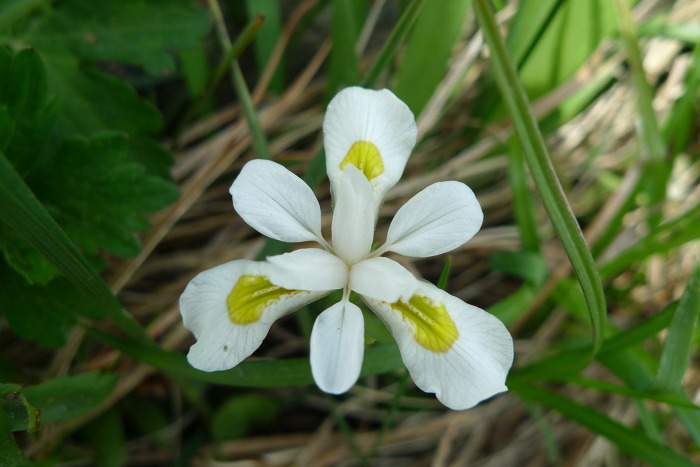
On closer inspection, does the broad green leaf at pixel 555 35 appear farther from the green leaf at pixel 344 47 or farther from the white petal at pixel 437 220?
the white petal at pixel 437 220

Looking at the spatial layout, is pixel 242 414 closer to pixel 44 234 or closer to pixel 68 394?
pixel 68 394

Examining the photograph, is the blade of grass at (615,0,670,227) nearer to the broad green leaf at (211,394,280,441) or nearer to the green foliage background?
the green foliage background

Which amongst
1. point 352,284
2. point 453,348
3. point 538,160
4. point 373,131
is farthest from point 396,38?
point 453,348

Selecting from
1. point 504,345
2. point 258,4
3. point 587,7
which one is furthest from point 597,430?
point 258,4

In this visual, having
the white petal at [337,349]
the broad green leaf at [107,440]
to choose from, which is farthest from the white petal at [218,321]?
the broad green leaf at [107,440]

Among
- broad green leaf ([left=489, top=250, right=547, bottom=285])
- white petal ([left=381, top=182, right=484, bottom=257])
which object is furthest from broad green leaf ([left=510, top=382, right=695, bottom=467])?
white petal ([left=381, top=182, right=484, bottom=257])
